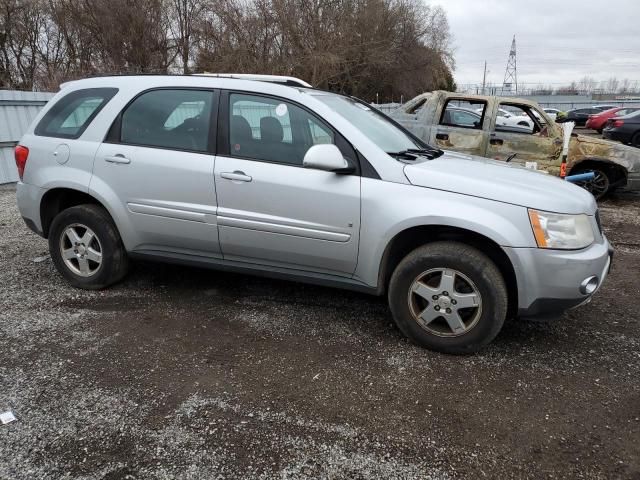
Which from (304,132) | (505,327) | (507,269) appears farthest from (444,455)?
(304,132)

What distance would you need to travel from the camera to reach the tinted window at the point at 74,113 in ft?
13.4

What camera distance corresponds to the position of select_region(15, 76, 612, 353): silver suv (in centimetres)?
308

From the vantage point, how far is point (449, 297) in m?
3.18

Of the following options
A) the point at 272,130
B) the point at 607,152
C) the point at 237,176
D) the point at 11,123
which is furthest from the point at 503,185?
the point at 11,123

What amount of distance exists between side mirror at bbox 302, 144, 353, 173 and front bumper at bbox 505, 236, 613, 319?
46.4 inches

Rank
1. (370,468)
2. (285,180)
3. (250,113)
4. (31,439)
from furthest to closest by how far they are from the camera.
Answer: (250,113) → (285,180) → (31,439) → (370,468)

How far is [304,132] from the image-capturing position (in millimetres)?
3510

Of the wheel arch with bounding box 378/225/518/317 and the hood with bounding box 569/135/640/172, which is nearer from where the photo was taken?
A: the wheel arch with bounding box 378/225/518/317

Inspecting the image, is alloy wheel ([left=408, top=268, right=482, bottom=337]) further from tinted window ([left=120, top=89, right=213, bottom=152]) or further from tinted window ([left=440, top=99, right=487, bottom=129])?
tinted window ([left=440, top=99, right=487, bottom=129])

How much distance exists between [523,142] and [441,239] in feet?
17.4

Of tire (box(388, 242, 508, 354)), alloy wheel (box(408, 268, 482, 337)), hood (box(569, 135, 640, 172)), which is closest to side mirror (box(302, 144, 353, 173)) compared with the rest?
tire (box(388, 242, 508, 354))

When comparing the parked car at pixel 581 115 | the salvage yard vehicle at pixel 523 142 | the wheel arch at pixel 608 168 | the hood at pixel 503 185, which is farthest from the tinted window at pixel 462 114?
the parked car at pixel 581 115

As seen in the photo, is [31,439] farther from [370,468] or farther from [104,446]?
[370,468]

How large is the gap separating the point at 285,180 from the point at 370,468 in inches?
74.6
